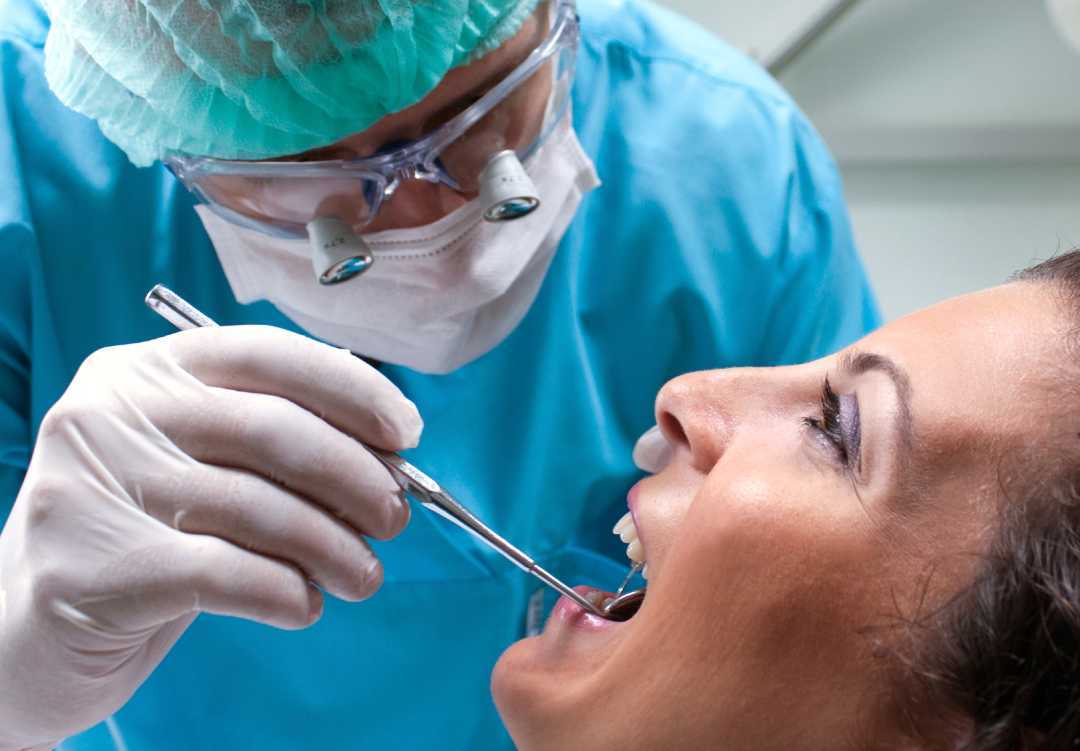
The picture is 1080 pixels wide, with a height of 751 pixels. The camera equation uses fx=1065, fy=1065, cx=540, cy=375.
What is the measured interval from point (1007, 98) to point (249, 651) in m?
1.88

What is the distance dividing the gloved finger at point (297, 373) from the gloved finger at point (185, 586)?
0.14m

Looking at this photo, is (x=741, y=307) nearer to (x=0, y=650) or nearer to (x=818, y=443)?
(x=818, y=443)

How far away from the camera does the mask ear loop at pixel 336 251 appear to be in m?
1.05

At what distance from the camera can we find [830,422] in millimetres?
935

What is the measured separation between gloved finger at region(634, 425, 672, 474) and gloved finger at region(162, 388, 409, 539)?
Answer: 1.17 ft

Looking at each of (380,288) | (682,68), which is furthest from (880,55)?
(380,288)

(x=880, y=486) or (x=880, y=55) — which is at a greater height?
(x=880, y=55)

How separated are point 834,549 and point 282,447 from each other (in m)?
0.47

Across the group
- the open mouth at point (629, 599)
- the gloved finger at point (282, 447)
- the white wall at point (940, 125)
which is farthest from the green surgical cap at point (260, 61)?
the white wall at point (940, 125)

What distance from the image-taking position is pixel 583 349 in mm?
1337

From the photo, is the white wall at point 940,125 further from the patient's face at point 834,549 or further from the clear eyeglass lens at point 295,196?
the clear eyeglass lens at point 295,196

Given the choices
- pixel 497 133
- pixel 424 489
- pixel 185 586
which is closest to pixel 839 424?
pixel 424 489

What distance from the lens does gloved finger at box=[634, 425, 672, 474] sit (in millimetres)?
1197

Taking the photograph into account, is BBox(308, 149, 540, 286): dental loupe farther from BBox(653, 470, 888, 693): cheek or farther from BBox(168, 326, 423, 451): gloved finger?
BBox(653, 470, 888, 693): cheek
